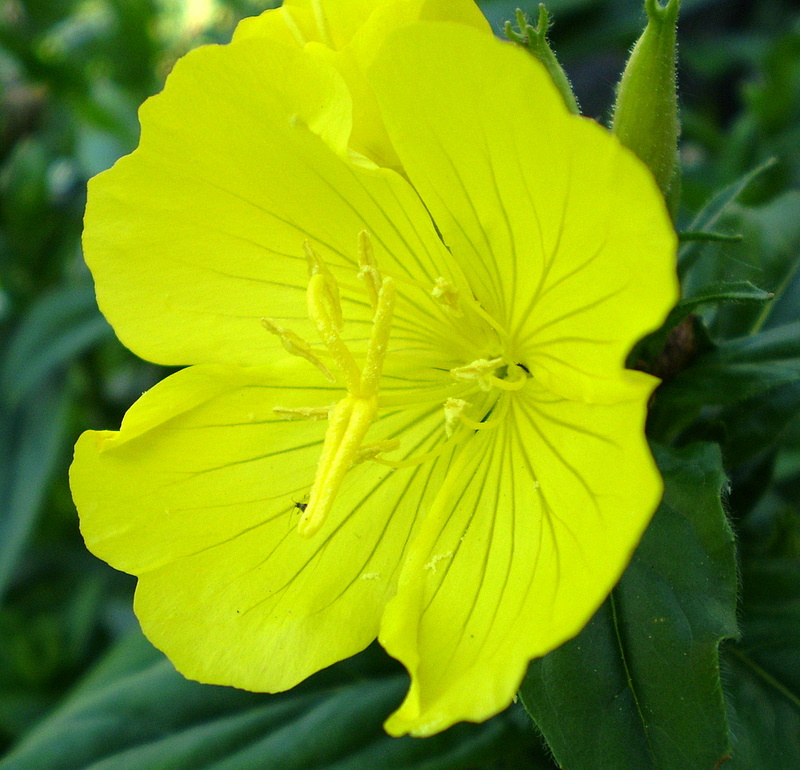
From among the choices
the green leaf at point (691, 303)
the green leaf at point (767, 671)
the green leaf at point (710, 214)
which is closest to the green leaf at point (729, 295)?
the green leaf at point (691, 303)

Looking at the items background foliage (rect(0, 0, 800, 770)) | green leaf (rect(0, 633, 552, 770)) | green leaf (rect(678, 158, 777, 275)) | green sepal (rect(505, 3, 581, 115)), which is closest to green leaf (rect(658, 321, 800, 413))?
background foliage (rect(0, 0, 800, 770))

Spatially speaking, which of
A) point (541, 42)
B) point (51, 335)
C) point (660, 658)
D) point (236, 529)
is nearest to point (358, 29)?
point (541, 42)

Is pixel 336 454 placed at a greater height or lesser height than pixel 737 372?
greater

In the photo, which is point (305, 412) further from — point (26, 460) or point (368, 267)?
point (26, 460)

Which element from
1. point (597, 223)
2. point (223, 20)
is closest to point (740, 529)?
point (597, 223)

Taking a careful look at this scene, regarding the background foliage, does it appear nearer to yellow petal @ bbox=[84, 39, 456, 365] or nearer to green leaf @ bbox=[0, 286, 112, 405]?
green leaf @ bbox=[0, 286, 112, 405]
